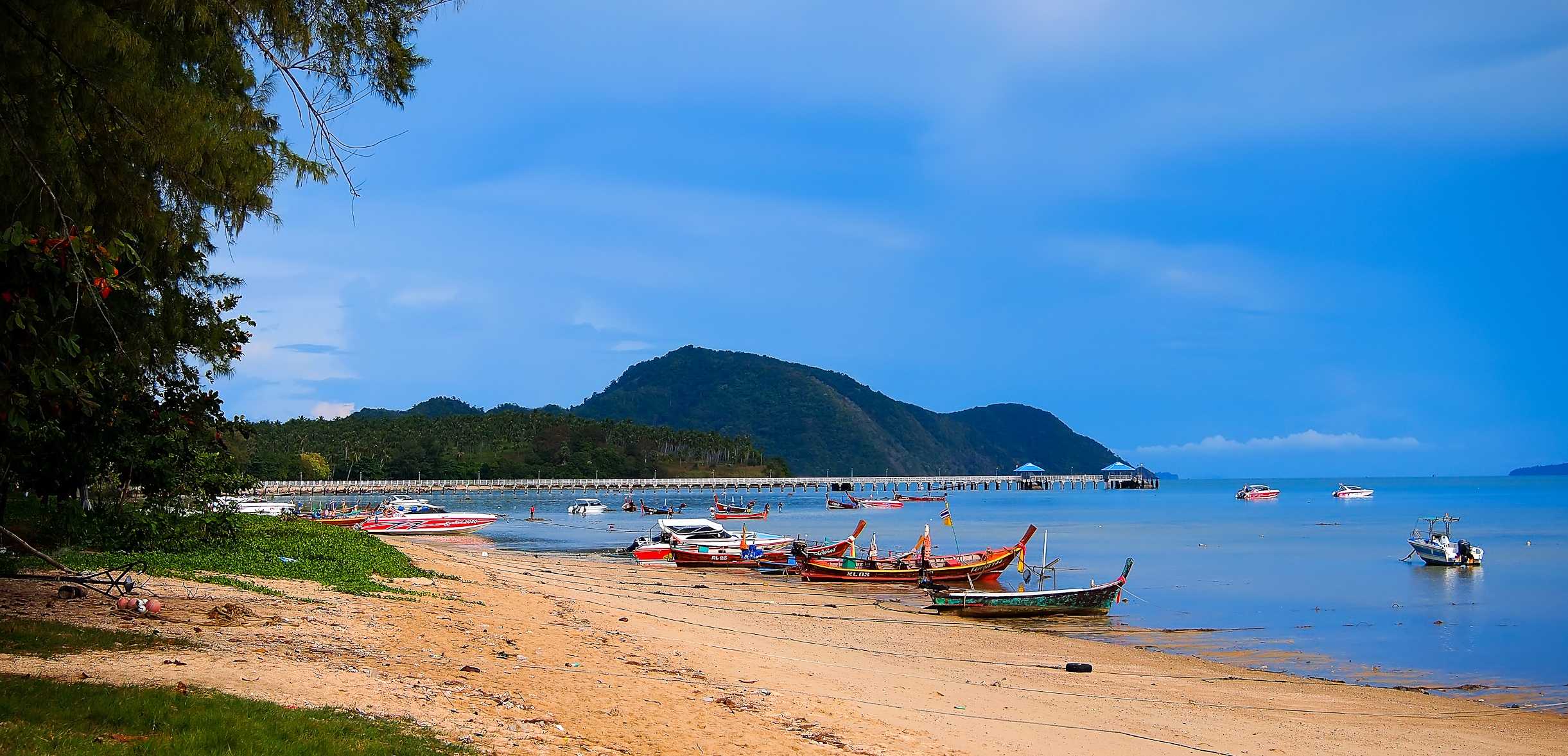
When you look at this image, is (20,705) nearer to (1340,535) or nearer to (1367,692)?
(1367,692)

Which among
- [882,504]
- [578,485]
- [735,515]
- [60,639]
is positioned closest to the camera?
[60,639]

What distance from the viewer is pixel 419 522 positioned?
45812 mm

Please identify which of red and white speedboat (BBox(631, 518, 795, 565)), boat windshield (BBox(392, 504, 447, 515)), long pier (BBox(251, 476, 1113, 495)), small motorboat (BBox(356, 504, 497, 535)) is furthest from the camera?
long pier (BBox(251, 476, 1113, 495))

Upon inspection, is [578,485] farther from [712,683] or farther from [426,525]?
[712,683]

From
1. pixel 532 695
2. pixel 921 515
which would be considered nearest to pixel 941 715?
pixel 532 695

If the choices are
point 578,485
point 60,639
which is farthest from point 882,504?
point 60,639

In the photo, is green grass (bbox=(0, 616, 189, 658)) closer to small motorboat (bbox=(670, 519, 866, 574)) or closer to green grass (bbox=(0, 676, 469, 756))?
green grass (bbox=(0, 676, 469, 756))

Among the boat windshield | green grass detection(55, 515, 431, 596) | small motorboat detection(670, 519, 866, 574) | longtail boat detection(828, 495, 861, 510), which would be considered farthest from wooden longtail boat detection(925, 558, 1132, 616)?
longtail boat detection(828, 495, 861, 510)

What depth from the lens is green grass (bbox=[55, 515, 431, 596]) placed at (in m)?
13.9

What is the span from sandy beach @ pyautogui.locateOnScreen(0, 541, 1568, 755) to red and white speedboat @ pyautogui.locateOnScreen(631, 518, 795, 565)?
15856 mm

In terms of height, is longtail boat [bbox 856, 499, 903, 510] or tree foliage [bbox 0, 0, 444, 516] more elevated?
tree foliage [bbox 0, 0, 444, 516]

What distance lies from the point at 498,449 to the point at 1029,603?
145907 mm

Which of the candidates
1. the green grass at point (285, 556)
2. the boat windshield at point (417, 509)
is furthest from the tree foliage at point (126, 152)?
the boat windshield at point (417, 509)

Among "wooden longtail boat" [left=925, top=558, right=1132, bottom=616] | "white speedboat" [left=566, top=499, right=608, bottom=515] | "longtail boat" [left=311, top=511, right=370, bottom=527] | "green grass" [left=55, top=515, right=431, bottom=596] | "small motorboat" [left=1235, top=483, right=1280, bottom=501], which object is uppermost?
"small motorboat" [left=1235, top=483, right=1280, bottom=501]
